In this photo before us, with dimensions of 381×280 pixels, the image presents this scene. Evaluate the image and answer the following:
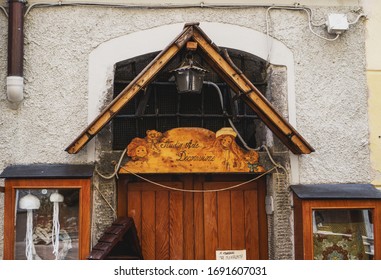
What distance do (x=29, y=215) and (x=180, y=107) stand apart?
1.98 m

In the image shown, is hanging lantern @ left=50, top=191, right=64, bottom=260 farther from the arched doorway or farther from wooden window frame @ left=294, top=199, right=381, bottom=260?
wooden window frame @ left=294, top=199, right=381, bottom=260

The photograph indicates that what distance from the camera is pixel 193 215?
5.34 metres

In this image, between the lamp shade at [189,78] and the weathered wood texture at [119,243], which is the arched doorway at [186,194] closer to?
the weathered wood texture at [119,243]

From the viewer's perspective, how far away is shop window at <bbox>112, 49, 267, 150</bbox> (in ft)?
17.5

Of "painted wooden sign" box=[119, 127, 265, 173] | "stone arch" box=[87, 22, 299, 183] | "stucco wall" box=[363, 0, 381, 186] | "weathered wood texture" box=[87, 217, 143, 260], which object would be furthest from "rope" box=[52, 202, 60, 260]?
"stucco wall" box=[363, 0, 381, 186]

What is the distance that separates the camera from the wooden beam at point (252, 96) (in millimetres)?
4452

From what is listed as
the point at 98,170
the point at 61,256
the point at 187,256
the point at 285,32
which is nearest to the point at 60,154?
the point at 98,170

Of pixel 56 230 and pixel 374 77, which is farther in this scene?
pixel 374 77

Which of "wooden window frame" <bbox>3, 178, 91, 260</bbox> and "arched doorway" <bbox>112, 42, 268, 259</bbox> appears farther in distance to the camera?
"arched doorway" <bbox>112, 42, 268, 259</bbox>

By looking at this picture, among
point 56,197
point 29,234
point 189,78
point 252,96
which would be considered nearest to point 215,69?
point 189,78

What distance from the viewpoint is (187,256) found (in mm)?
5301

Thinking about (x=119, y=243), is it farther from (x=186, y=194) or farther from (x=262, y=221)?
(x=262, y=221)

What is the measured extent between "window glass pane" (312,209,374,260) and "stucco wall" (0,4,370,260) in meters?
0.41
